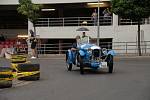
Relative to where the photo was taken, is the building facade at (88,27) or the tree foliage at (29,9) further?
the building facade at (88,27)

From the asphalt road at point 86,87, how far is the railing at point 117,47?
16437mm

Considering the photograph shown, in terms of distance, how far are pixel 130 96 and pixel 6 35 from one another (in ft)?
134

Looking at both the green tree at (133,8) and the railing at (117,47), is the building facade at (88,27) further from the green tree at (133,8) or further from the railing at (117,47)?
the green tree at (133,8)

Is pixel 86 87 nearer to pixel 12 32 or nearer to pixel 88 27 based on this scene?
pixel 88 27

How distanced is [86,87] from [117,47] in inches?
934

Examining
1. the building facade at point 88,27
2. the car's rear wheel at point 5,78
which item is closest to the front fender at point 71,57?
the car's rear wheel at point 5,78

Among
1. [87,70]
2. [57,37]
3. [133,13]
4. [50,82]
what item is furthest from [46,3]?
[50,82]

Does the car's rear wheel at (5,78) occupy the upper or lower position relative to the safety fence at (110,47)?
lower

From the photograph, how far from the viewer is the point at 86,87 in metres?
16.0

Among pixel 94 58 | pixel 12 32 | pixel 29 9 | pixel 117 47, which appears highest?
pixel 29 9

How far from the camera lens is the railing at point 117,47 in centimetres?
3772

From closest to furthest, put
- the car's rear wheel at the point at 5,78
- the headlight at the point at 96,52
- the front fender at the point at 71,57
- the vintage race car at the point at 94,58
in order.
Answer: the car's rear wheel at the point at 5,78 → the vintage race car at the point at 94,58 → the headlight at the point at 96,52 → the front fender at the point at 71,57

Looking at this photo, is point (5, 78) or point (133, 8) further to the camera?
point (133, 8)

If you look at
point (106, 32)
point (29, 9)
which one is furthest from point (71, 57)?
point (106, 32)
